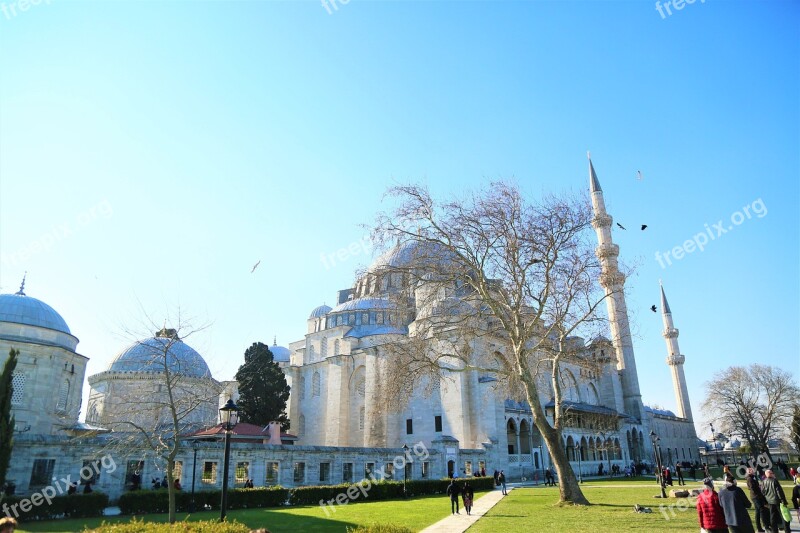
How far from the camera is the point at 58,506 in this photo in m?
16.7

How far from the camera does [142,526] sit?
28.1ft

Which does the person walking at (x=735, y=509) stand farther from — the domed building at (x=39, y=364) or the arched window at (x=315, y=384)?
the arched window at (x=315, y=384)

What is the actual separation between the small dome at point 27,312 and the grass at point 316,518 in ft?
54.3

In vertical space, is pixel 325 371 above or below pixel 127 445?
above

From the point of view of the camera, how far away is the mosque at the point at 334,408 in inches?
782

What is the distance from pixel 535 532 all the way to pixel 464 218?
10219 mm

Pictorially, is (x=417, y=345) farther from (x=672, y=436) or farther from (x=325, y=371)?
(x=672, y=436)

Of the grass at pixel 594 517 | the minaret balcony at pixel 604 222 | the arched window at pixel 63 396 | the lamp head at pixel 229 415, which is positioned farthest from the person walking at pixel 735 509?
the minaret balcony at pixel 604 222

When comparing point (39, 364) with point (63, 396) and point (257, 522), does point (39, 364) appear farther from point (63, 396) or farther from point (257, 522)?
point (257, 522)

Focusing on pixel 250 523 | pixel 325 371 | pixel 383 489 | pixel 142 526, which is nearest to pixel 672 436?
pixel 325 371

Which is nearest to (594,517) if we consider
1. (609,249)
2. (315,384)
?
(609,249)

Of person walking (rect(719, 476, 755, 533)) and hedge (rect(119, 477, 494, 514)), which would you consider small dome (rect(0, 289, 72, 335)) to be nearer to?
hedge (rect(119, 477, 494, 514))

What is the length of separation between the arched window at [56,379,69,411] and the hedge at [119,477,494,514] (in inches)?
574

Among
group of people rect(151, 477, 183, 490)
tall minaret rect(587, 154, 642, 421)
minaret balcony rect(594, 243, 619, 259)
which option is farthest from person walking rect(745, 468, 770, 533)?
minaret balcony rect(594, 243, 619, 259)
